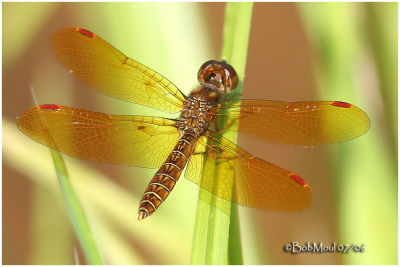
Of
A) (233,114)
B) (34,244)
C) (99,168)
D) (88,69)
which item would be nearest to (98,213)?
(99,168)

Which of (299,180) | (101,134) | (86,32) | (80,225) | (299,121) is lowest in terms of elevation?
(80,225)

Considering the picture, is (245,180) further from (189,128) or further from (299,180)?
(189,128)

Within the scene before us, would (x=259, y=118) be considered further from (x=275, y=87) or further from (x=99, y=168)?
(x=99, y=168)

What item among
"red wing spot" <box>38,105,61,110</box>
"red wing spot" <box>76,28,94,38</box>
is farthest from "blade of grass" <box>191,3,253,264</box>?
"red wing spot" <box>76,28,94,38</box>

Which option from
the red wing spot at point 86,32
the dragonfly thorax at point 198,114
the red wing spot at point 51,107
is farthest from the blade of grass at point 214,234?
the red wing spot at point 86,32

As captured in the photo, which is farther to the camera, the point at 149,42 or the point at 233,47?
the point at 149,42

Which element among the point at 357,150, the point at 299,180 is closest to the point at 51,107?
the point at 299,180

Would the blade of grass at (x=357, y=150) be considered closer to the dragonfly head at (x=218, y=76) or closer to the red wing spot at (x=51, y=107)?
the dragonfly head at (x=218, y=76)
